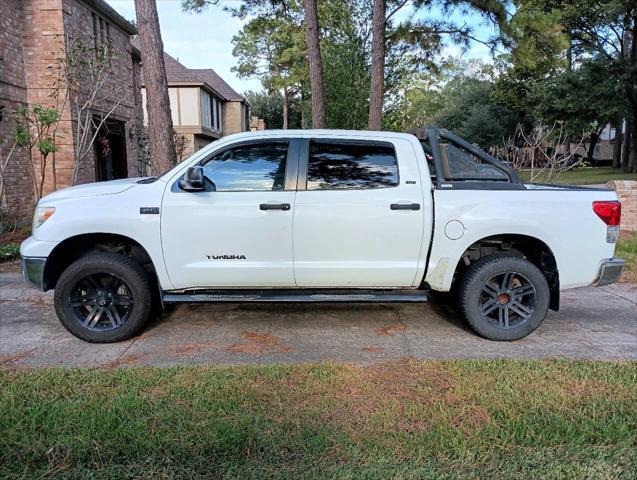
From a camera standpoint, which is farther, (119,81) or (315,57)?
(119,81)

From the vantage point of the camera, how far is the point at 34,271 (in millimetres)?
4531

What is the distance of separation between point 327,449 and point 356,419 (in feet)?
1.22

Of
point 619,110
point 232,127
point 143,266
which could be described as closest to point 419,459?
point 143,266

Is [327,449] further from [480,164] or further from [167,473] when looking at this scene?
[480,164]

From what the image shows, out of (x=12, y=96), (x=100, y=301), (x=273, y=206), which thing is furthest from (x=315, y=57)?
(x=100, y=301)

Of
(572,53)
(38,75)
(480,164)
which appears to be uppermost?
(572,53)

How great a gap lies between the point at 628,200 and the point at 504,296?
302 inches

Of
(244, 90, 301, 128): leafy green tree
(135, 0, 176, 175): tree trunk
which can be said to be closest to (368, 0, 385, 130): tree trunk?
(135, 0, 176, 175): tree trunk

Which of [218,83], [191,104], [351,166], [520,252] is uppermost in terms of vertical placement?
[218,83]

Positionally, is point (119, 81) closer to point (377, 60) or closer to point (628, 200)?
point (377, 60)

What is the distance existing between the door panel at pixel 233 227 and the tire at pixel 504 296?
66.0 inches

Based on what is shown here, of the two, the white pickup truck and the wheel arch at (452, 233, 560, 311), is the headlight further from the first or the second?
the wheel arch at (452, 233, 560, 311)

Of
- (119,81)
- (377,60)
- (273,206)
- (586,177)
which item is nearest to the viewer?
(273,206)

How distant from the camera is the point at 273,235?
4.52 m
